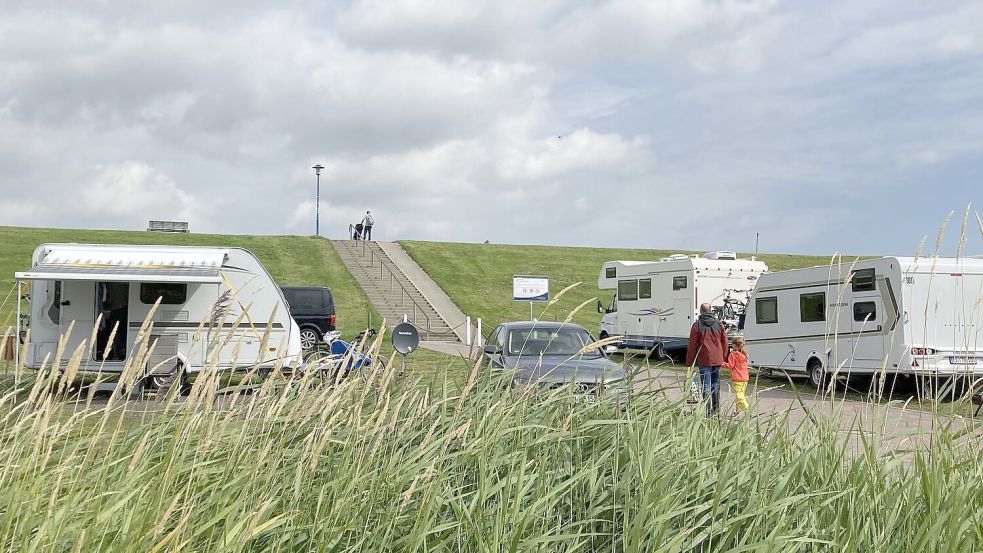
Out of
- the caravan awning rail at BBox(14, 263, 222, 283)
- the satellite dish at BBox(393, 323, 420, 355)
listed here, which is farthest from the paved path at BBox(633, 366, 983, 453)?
the caravan awning rail at BBox(14, 263, 222, 283)

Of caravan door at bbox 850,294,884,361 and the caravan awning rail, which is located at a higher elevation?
the caravan awning rail

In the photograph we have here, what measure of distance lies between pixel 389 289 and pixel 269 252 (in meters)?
9.16

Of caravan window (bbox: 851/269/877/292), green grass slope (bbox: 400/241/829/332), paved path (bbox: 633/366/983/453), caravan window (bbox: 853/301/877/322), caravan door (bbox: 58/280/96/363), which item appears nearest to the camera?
paved path (bbox: 633/366/983/453)

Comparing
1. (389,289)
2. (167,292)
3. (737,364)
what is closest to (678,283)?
(737,364)

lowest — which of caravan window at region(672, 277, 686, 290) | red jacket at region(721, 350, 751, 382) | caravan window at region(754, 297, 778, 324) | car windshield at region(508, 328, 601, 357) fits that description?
red jacket at region(721, 350, 751, 382)

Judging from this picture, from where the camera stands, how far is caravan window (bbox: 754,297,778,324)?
1788 cm

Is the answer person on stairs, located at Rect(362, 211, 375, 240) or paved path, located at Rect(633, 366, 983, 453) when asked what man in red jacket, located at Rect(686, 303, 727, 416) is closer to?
paved path, located at Rect(633, 366, 983, 453)

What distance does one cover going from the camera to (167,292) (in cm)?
1397

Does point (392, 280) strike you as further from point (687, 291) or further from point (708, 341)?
point (708, 341)

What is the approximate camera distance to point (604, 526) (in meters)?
3.35

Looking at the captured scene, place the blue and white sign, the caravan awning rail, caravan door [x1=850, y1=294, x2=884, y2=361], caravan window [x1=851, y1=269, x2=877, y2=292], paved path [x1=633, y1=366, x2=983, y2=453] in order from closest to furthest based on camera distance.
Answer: paved path [x1=633, y1=366, x2=983, y2=453]
the caravan awning rail
caravan door [x1=850, y1=294, x2=884, y2=361]
caravan window [x1=851, y1=269, x2=877, y2=292]
the blue and white sign

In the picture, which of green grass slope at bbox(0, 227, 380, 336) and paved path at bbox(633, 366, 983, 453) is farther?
green grass slope at bbox(0, 227, 380, 336)

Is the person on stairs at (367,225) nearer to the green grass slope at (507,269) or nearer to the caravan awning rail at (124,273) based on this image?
the green grass slope at (507,269)

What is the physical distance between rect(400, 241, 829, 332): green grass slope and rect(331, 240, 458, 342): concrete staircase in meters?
1.64
